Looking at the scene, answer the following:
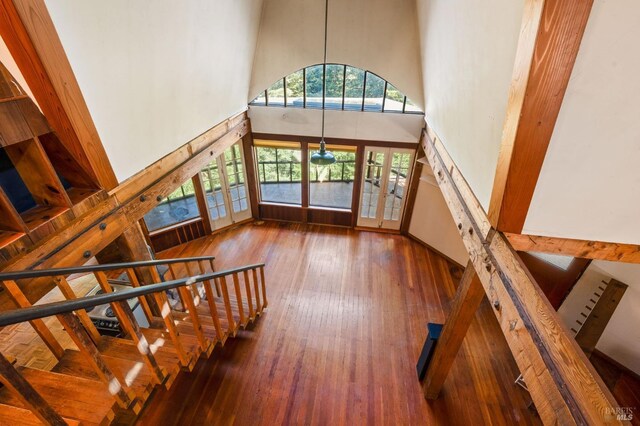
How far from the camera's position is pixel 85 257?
2.28 metres

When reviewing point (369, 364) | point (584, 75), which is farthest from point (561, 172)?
point (369, 364)

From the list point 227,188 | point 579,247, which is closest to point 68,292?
point 579,247

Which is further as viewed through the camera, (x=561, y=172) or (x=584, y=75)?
(x=561, y=172)

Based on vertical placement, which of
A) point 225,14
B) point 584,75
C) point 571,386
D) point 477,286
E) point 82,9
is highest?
point 225,14

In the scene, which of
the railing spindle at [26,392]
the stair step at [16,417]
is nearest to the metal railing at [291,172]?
the stair step at [16,417]

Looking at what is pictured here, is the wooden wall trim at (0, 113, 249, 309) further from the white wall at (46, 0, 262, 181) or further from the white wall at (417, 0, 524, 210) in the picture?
the white wall at (417, 0, 524, 210)

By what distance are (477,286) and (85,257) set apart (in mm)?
3323

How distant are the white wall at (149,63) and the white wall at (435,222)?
4.18 meters

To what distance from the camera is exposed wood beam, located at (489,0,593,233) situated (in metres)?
1.33

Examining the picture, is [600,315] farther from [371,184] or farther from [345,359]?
[371,184]

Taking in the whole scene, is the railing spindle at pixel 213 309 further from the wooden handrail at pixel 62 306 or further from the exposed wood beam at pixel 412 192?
the exposed wood beam at pixel 412 192

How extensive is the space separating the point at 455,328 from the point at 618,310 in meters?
2.59

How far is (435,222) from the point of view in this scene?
5691mm

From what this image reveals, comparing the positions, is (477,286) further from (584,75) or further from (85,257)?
(85,257)
